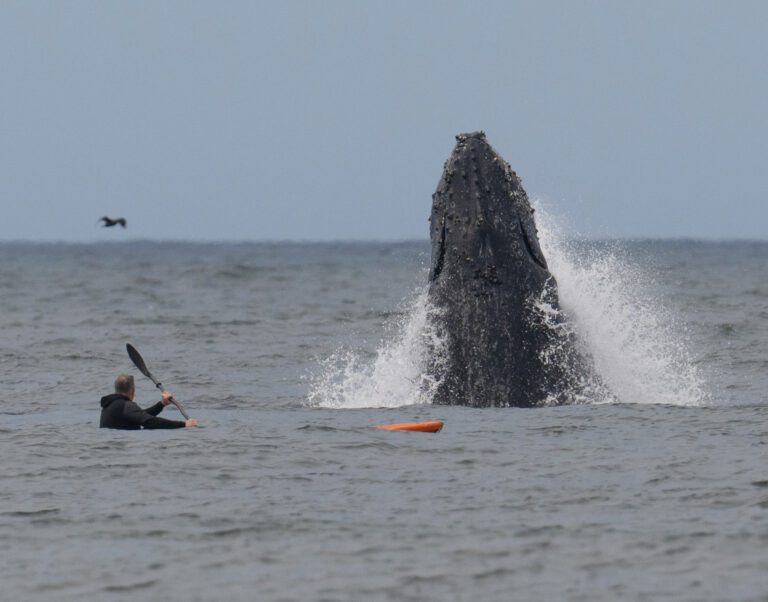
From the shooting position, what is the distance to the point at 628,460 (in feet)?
36.6

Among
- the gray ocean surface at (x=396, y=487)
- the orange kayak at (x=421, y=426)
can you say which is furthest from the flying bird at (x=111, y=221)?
the orange kayak at (x=421, y=426)

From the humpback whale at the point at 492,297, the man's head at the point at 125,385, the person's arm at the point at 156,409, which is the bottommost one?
the person's arm at the point at 156,409

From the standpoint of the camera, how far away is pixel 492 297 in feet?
40.1

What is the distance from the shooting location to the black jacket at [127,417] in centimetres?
1318

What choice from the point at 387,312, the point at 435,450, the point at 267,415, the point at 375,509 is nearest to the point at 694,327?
the point at 387,312

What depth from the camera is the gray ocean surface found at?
8.01 metres

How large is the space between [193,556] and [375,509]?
1.56 meters

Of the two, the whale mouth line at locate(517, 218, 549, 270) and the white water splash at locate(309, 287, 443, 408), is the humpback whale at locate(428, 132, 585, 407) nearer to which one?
the whale mouth line at locate(517, 218, 549, 270)

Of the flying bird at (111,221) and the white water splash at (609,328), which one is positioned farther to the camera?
the flying bird at (111,221)

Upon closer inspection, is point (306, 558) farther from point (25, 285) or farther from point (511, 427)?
point (25, 285)

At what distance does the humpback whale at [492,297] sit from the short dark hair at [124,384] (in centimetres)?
288

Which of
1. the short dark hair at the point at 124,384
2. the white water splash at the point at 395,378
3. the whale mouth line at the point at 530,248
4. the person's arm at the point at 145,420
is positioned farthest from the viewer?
the short dark hair at the point at 124,384

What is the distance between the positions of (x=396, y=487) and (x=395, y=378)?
13.9ft

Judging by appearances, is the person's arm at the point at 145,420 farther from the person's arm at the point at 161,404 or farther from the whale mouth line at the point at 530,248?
the whale mouth line at the point at 530,248
